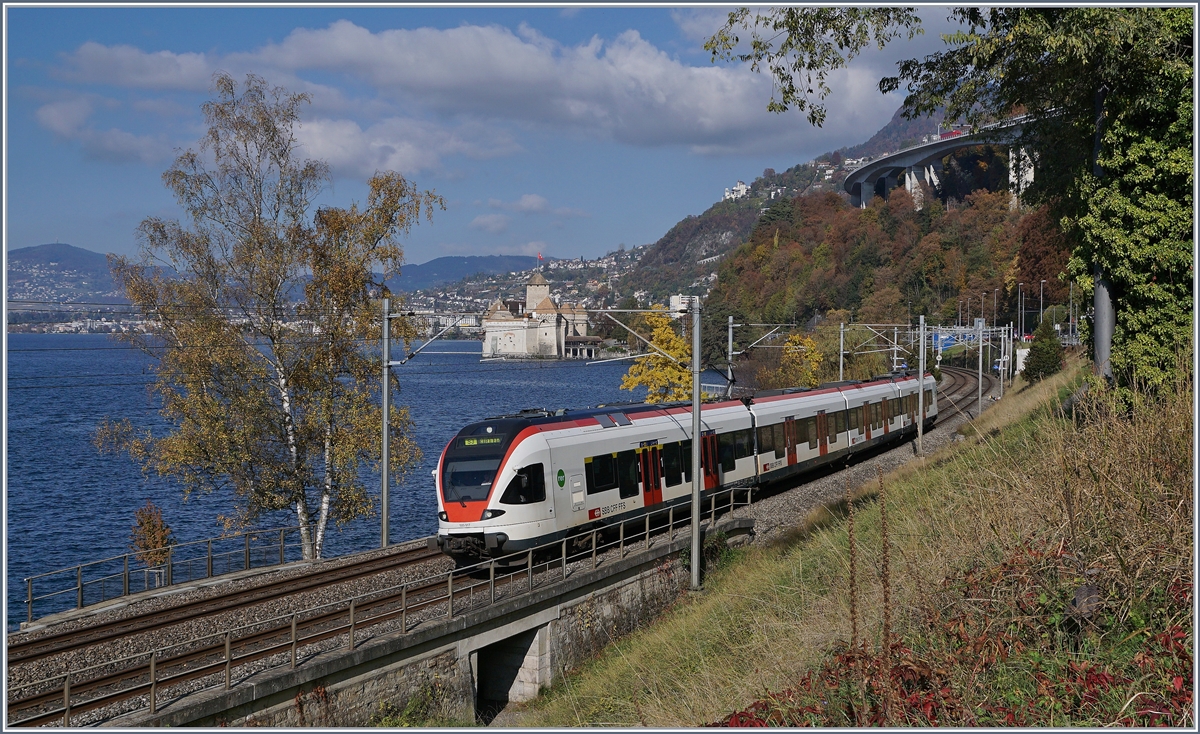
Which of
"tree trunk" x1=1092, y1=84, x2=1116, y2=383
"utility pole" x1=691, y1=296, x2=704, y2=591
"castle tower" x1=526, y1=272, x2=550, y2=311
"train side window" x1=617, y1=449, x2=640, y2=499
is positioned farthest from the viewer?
"castle tower" x1=526, y1=272, x2=550, y2=311

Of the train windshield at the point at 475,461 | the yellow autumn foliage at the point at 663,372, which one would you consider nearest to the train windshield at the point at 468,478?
the train windshield at the point at 475,461

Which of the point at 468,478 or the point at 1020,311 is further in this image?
the point at 1020,311

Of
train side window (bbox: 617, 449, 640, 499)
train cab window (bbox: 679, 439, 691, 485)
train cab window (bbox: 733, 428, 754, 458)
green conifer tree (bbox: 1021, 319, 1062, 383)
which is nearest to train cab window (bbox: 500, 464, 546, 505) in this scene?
train side window (bbox: 617, 449, 640, 499)

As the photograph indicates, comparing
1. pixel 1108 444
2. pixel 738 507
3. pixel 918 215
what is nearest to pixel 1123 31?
pixel 1108 444

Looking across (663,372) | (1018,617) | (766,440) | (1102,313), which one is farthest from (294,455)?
(663,372)

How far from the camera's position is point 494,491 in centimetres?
1506

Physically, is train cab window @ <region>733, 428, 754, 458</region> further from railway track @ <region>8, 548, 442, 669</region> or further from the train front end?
railway track @ <region>8, 548, 442, 669</region>

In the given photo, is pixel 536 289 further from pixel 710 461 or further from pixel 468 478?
pixel 468 478

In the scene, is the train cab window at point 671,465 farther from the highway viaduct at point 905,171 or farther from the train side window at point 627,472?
the highway viaduct at point 905,171

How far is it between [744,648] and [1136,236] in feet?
34.1

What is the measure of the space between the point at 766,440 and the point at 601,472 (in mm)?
7425

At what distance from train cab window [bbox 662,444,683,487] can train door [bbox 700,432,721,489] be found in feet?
3.51

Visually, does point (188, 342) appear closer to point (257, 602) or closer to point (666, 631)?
point (257, 602)

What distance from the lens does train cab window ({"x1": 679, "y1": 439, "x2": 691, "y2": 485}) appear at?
64.3 feet
